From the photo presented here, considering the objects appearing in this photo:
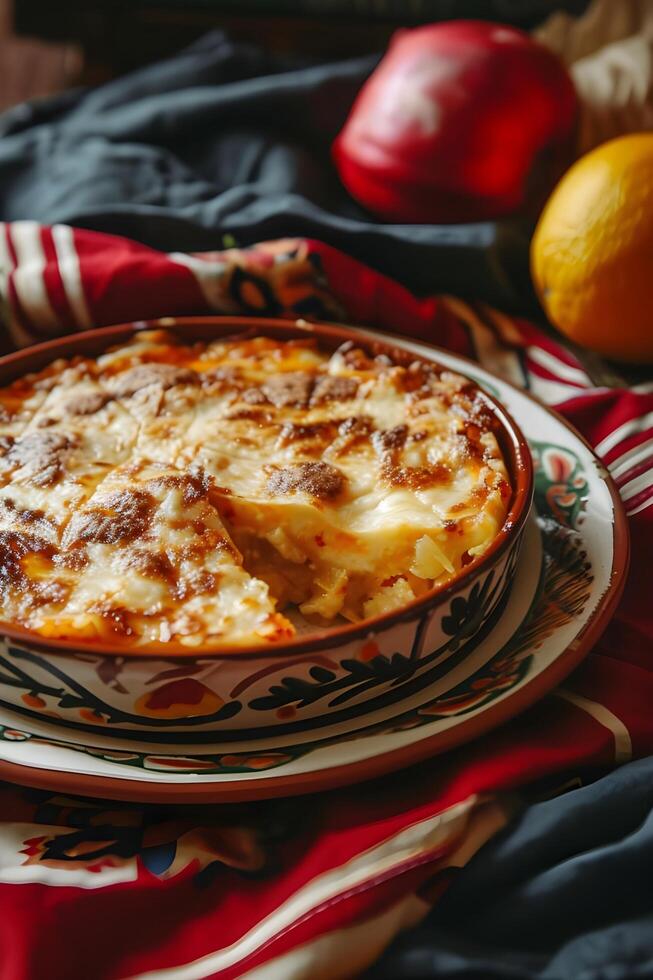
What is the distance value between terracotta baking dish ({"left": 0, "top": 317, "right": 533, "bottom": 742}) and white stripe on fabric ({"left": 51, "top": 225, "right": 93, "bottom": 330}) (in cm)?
91

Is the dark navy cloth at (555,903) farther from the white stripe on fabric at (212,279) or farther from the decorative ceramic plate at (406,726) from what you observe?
the white stripe on fabric at (212,279)

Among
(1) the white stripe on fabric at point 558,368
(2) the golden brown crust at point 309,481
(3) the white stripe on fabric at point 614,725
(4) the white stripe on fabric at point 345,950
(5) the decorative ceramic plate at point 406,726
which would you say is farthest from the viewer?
(1) the white stripe on fabric at point 558,368

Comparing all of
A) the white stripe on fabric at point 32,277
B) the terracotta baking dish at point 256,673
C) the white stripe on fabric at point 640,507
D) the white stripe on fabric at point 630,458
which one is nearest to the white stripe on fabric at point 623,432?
the white stripe on fabric at point 630,458

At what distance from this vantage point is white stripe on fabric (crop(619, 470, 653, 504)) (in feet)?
5.42

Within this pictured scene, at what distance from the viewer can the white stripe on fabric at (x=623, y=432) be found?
1766 millimetres

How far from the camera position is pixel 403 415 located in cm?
161

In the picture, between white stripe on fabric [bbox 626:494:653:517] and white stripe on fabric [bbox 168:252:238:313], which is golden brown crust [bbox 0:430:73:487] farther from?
white stripe on fabric [bbox 626:494:653:517]

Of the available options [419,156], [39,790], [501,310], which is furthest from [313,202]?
[39,790]

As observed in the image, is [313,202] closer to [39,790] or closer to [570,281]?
[570,281]

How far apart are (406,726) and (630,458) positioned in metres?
0.73

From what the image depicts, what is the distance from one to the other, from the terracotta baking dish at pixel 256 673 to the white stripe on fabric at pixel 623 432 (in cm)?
46

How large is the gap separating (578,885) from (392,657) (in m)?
0.32

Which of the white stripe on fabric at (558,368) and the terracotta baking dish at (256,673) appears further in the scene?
the white stripe on fabric at (558,368)

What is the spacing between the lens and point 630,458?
5.66 ft
